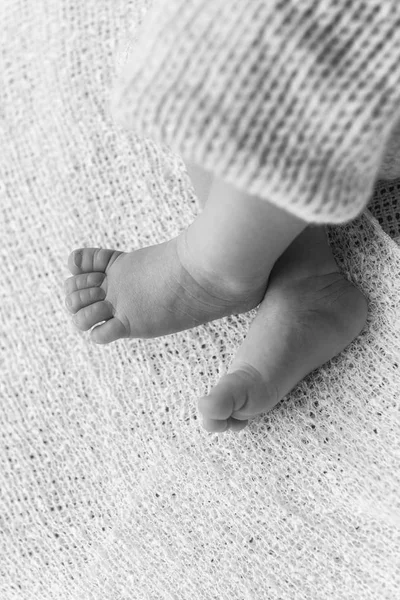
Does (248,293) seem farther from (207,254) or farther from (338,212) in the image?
(338,212)

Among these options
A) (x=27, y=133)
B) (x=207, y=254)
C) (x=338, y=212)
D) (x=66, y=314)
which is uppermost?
(x=338, y=212)

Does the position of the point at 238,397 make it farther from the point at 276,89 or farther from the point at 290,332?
the point at 276,89

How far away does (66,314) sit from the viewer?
31.6 inches

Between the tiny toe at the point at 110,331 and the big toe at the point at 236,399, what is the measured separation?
125mm

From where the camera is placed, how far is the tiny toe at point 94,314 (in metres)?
0.72

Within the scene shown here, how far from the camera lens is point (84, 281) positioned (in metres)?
0.75

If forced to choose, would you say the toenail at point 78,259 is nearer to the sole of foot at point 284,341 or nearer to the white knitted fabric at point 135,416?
the white knitted fabric at point 135,416

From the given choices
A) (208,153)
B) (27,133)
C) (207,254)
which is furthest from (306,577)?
(27,133)

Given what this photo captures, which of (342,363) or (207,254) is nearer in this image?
(207,254)

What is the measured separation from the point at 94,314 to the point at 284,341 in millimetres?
206

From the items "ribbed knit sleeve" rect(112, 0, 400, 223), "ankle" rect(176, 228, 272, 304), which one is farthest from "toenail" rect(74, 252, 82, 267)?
"ribbed knit sleeve" rect(112, 0, 400, 223)

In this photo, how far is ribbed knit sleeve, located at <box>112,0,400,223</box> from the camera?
15.7 inches

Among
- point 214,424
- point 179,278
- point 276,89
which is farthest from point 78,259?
point 276,89

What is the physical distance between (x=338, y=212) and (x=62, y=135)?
1.62ft
